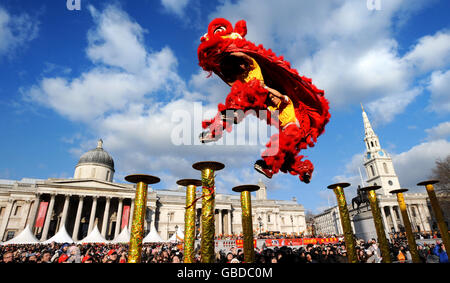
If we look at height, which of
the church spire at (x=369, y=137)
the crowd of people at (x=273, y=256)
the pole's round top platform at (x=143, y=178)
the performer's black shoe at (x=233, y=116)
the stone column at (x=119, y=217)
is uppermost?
the church spire at (x=369, y=137)

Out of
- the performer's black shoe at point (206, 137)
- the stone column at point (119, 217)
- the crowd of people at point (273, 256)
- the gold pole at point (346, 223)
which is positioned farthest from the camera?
the stone column at point (119, 217)

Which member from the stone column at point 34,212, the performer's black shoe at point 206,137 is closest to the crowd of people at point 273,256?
the performer's black shoe at point 206,137

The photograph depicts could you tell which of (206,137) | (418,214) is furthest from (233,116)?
(418,214)

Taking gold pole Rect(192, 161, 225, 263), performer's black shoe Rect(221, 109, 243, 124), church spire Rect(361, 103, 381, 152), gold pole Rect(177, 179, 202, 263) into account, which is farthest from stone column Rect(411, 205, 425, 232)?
performer's black shoe Rect(221, 109, 243, 124)

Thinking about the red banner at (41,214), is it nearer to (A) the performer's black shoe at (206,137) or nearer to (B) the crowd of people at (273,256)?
(B) the crowd of people at (273,256)

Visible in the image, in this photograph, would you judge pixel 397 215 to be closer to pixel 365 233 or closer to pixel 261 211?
pixel 261 211

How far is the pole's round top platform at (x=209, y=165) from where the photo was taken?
4680mm

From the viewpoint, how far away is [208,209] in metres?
4.39

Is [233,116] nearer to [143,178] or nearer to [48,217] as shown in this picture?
[143,178]

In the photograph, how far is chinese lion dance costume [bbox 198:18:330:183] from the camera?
139 inches

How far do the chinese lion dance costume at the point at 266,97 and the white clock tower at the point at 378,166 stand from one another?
73327 millimetres

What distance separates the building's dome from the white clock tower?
73125 millimetres

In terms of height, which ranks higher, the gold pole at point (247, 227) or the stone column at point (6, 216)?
the stone column at point (6, 216)

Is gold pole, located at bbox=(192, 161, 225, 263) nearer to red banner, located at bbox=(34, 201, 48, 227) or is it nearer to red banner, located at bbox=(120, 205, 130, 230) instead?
red banner, located at bbox=(120, 205, 130, 230)
